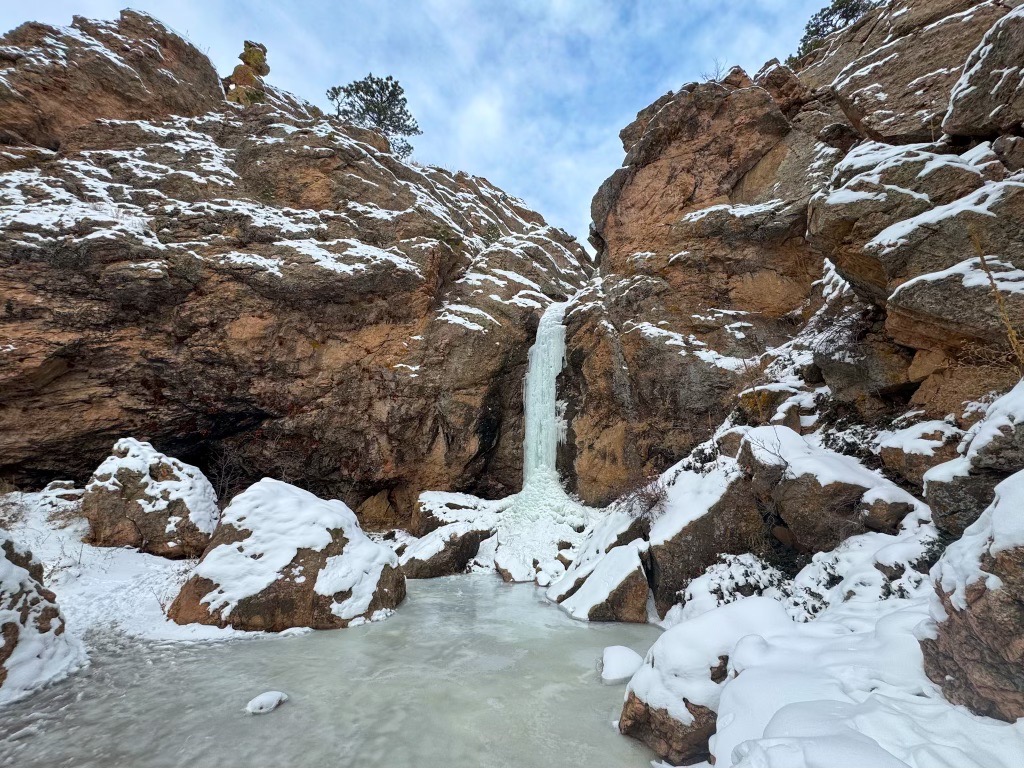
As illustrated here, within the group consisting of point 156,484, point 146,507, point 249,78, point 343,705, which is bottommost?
point 343,705

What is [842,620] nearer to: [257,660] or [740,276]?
[257,660]

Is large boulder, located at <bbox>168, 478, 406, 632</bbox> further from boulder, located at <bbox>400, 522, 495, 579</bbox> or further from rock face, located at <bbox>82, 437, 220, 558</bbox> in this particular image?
boulder, located at <bbox>400, 522, 495, 579</bbox>

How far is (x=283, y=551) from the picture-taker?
7977mm

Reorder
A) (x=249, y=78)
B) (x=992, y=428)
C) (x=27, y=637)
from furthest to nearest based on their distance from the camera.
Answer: (x=249, y=78) → (x=27, y=637) → (x=992, y=428)

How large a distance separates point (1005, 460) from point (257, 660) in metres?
9.10

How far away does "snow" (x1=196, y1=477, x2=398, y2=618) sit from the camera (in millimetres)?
7555

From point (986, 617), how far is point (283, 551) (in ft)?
29.5

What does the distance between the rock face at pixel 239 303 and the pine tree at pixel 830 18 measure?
1741 cm

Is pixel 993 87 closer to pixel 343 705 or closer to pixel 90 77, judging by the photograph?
pixel 343 705

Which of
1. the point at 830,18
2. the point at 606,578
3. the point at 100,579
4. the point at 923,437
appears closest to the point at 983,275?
the point at 923,437

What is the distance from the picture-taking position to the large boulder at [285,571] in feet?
24.2

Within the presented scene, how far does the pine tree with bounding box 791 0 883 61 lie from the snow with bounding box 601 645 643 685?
972 inches

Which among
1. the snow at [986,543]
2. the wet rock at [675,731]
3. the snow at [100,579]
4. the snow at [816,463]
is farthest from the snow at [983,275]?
the snow at [100,579]

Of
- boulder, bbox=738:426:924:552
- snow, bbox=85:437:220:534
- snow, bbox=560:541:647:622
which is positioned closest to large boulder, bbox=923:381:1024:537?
boulder, bbox=738:426:924:552
